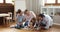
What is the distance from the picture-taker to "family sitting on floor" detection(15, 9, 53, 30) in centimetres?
553

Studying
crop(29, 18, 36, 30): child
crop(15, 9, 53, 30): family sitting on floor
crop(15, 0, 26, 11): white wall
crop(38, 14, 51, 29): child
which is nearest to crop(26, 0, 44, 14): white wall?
crop(15, 0, 26, 11): white wall

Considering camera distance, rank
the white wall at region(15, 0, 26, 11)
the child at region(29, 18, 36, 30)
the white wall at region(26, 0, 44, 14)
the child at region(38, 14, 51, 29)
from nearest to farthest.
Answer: the child at region(29, 18, 36, 30), the child at region(38, 14, 51, 29), the white wall at region(26, 0, 44, 14), the white wall at region(15, 0, 26, 11)

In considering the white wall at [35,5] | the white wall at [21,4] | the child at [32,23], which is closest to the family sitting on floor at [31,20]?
Answer: the child at [32,23]

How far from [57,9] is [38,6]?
3.35ft

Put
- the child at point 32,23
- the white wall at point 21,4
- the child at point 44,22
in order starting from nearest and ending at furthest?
the child at point 32,23 → the child at point 44,22 → the white wall at point 21,4

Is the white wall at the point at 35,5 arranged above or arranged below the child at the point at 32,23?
above

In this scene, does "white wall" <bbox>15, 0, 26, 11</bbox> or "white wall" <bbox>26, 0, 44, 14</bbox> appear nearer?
"white wall" <bbox>26, 0, 44, 14</bbox>

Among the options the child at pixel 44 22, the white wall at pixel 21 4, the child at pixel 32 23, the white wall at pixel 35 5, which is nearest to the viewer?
the child at pixel 32 23

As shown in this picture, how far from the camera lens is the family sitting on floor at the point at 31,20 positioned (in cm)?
553

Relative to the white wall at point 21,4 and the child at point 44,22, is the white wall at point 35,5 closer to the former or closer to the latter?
the white wall at point 21,4

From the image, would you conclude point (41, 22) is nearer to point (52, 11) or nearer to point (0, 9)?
point (52, 11)

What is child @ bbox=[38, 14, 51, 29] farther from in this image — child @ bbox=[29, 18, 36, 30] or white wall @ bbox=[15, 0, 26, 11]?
white wall @ bbox=[15, 0, 26, 11]

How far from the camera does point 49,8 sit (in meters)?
6.95

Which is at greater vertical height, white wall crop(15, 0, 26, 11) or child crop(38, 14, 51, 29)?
white wall crop(15, 0, 26, 11)
